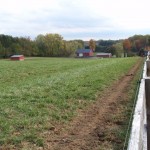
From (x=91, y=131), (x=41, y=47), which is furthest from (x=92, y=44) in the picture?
(x=91, y=131)

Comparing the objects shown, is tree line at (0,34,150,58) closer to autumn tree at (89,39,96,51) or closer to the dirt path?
autumn tree at (89,39,96,51)

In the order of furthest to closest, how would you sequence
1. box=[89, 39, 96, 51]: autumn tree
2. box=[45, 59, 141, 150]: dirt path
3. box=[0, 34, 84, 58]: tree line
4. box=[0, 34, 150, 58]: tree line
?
box=[89, 39, 96, 51]: autumn tree, box=[0, 34, 150, 58]: tree line, box=[0, 34, 84, 58]: tree line, box=[45, 59, 141, 150]: dirt path

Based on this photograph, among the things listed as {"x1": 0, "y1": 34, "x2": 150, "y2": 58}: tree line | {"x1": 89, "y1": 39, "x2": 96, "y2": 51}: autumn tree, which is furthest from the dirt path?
{"x1": 89, "y1": 39, "x2": 96, "y2": 51}: autumn tree

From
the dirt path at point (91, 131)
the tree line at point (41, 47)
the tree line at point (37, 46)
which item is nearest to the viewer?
the dirt path at point (91, 131)

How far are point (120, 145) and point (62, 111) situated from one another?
325cm

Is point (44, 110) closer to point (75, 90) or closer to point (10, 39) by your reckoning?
point (75, 90)

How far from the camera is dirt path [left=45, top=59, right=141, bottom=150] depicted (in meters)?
6.98

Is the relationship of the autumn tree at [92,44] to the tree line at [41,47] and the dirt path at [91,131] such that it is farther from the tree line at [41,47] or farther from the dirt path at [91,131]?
the dirt path at [91,131]

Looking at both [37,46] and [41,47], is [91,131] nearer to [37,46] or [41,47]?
[37,46]

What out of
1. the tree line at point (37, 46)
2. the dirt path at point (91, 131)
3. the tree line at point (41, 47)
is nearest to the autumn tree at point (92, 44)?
the tree line at point (41, 47)

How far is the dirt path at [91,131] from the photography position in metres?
6.98

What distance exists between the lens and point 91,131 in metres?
7.99

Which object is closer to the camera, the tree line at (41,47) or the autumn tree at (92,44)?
the tree line at (41,47)

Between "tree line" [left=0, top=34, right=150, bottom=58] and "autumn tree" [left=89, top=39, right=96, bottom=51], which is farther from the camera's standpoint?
"autumn tree" [left=89, top=39, right=96, bottom=51]
